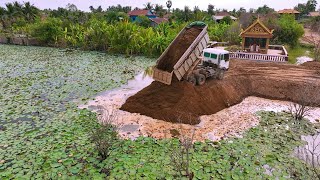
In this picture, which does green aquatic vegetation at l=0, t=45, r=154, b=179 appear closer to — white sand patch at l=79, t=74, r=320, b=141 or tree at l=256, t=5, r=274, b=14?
white sand patch at l=79, t=74, r=320, b=141

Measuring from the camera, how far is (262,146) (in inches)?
297

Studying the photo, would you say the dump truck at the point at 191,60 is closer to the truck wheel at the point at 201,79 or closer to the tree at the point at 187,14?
the truck wheel at the point at 201,79

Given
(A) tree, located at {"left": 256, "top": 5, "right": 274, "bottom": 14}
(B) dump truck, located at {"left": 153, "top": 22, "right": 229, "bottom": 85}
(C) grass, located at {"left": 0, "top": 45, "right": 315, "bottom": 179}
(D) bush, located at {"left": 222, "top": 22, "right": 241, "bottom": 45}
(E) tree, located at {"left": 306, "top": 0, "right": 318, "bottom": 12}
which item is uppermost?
(E) tree, located at {"left": 306, "top": 0, "right": 318, "bottom": 12}

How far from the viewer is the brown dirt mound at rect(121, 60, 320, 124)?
9680mm

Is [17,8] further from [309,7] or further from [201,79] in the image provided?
[309,7]

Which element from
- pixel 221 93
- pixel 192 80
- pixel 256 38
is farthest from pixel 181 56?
pixel 256 38

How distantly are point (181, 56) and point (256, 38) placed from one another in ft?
A: 39.1

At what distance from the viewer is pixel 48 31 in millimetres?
27219

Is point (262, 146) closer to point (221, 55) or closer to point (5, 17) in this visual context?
point (221, 55)

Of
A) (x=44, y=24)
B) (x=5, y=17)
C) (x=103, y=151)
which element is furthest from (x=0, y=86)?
(x=5, y=17)

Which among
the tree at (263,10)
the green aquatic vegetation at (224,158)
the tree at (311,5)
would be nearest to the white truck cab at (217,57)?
the green aquatic vegetation at (224,158)

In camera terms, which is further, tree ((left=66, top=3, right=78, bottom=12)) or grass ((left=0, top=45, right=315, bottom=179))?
tree ((left=66, top=3, right=78, bottom=12))

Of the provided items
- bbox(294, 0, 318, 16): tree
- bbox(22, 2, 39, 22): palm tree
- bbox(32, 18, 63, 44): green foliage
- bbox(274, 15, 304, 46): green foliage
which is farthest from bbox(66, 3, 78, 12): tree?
bbox(294, 0, 318, 16): tree

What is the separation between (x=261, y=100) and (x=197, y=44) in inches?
167
